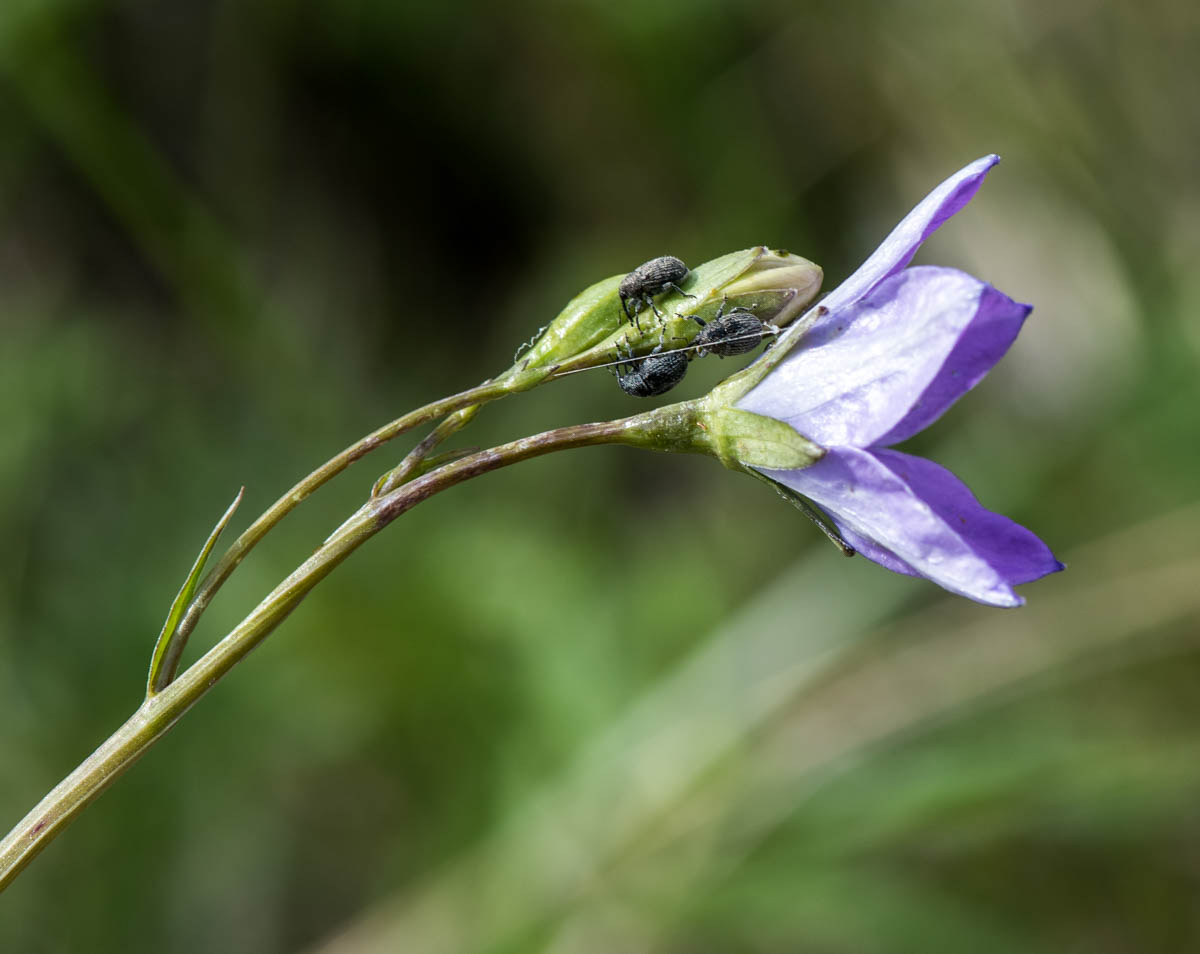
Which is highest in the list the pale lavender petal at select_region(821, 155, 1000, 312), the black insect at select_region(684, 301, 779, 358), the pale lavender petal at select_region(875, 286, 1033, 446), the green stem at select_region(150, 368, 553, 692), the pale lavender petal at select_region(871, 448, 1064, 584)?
the green stem at select_region(150, 368, 553, 692)

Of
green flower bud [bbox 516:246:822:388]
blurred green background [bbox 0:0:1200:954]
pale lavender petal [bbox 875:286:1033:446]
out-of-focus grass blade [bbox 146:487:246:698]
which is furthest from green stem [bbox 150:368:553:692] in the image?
blurred green background [bbox 0:0:1200:954]

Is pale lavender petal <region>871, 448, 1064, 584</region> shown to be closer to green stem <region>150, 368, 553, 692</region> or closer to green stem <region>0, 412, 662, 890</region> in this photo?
green stem <region>0, 412, 662, 890</region>

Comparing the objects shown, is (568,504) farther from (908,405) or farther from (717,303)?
(908,405)

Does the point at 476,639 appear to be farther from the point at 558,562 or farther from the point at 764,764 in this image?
the point at 764,764

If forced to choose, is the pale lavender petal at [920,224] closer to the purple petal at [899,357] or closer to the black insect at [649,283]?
the purple petal at [899,357]

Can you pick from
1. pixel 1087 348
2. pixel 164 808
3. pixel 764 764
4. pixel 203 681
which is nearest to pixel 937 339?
pixel 203 681

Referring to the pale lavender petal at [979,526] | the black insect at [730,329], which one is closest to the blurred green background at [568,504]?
the pale lavender petal at [979,526]

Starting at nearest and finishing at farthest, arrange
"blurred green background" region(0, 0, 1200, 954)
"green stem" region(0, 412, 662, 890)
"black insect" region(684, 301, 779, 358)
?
"green stem" region(0, 412, 662, 890)
"black insect" region(684, 301, 779, 358)
"blurred green background" region(0, 0, 1200, 954)
